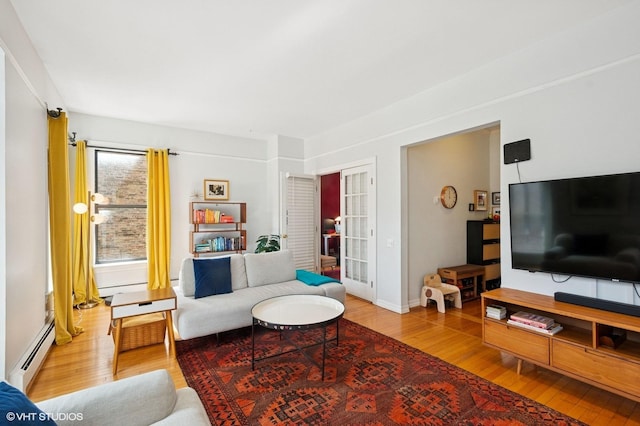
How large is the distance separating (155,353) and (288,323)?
1.48 meters

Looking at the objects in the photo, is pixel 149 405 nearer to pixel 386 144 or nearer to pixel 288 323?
pixel 288 323

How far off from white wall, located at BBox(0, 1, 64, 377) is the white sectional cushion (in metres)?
1.98

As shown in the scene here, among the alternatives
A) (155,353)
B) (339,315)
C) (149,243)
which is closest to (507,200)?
(339,315)

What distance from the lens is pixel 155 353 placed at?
2.89 metres

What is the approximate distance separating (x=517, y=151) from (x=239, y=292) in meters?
3.19

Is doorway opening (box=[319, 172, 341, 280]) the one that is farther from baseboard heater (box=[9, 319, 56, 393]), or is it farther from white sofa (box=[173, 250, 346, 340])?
baseboard heater (box=[9, 319, 56, 393])

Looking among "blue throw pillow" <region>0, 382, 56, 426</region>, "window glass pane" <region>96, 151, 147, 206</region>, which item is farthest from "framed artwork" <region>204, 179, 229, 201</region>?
"blue throw pillow" <region>0, 382, 56, 426</region>

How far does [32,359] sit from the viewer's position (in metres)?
2.48

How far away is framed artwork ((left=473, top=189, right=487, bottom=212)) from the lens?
5.08 metres

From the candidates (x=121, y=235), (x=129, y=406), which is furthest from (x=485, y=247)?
(x=121, y=235)

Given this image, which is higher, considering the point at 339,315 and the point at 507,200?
the point at 507,200

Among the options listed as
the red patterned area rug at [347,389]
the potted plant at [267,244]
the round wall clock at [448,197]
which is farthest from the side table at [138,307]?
the round wall clock at [448,197]

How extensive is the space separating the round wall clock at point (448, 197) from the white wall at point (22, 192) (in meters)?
4.79

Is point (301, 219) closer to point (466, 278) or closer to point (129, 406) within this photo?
point (466, 278)
